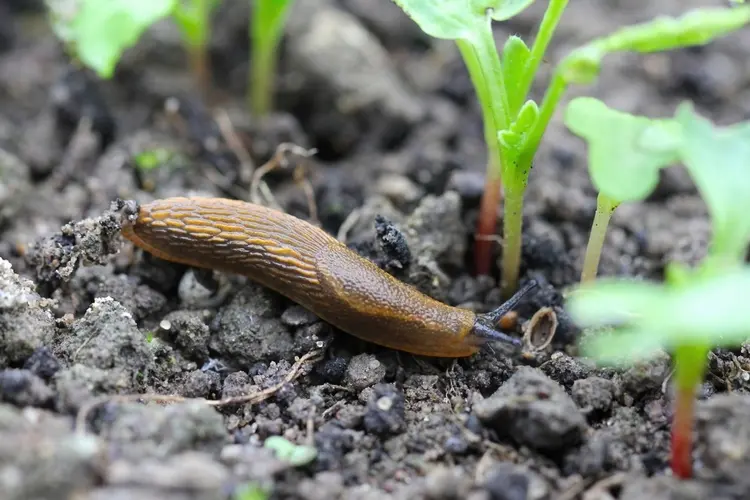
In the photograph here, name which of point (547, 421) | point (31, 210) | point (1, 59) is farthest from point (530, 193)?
point (1, 59)

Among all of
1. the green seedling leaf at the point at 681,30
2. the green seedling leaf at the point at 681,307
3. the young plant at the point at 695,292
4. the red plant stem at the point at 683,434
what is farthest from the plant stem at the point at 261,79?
the red plant stem at the point at 683,434

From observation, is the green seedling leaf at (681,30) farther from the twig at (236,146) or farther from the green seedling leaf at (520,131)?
the twig at (236,146)

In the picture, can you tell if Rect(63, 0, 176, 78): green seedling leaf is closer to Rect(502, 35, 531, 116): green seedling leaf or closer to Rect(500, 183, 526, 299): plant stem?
Rect(502, 35, 531, 116): green seedling leaf

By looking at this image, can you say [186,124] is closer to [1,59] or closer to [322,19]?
[322,19]

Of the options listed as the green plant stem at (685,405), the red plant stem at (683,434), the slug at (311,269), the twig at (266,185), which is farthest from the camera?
the twig at (266,185)

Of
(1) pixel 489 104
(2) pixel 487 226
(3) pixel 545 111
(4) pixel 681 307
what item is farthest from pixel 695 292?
(2) pixel 487 226

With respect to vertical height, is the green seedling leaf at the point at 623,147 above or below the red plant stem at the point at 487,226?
above
